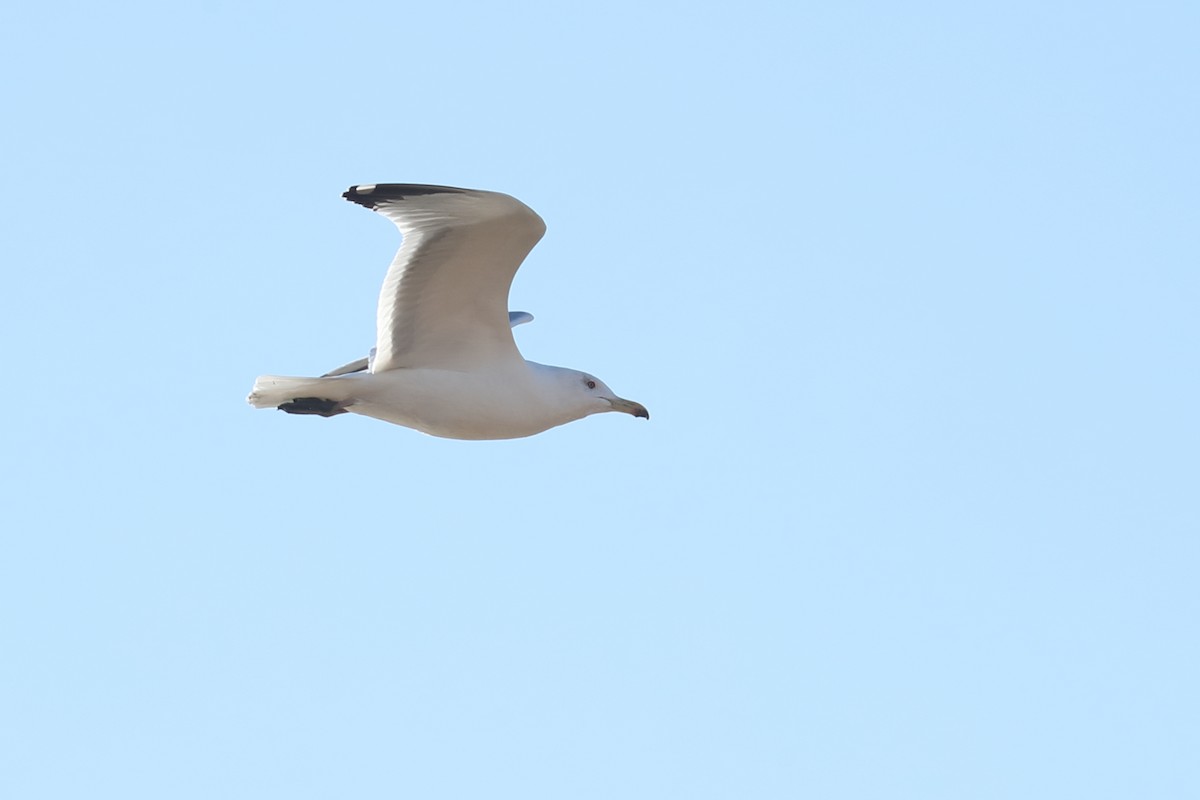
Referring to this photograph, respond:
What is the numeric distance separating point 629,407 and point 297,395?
2046mm

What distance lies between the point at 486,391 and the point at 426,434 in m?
0.52

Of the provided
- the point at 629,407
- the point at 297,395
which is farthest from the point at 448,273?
the point at 629,407

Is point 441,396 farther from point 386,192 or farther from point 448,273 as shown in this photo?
point 386,192

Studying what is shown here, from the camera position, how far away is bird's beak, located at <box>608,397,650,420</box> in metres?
13.9

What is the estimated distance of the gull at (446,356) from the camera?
12.6 m

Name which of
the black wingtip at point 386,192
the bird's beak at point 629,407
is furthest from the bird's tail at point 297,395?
the bird's beak at point 629,407

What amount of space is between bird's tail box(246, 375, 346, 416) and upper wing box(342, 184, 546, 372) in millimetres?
345

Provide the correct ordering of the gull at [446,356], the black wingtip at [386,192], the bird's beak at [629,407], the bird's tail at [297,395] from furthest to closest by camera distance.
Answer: the bird's beak at [629,407] < the bird's tail at [297,395] < the gull at [446,356] < the black wingtip at [386,192]

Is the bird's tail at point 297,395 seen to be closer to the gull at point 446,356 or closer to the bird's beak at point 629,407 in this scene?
the gull at point 446,356

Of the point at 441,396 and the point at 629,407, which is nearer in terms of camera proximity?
the point at 441,396

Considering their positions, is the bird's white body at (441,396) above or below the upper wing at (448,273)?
below

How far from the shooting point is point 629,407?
13906 millimetres

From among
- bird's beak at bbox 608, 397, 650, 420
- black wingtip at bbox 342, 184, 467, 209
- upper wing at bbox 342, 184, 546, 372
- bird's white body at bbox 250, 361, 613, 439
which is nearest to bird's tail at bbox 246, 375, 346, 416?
bird's white body at bbox 250, 361, 613, 439

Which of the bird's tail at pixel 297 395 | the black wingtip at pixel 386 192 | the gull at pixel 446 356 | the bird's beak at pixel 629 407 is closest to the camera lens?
the black wingtip at pixel 386 192
